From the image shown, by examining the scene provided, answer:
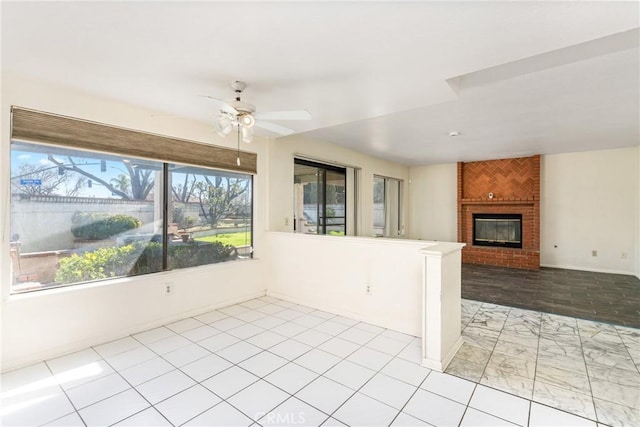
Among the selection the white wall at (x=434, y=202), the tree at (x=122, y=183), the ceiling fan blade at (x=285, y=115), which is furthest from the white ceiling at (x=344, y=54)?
the white wall at (x=434, y=202)

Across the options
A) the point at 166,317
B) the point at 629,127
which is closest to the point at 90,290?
the point at 166,317

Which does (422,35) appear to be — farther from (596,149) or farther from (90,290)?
(596,149)

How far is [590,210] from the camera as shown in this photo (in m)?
5.93

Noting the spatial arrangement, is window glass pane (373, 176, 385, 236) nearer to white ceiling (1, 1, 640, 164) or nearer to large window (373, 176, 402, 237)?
large window (373, 176, 402, 237)

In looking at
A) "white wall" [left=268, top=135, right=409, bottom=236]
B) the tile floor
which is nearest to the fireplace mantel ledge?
"white wall" [left=268, top=135, right=409, bottom=236]

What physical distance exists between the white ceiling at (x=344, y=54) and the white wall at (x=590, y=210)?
288 cm

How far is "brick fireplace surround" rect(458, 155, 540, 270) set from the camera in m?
6.29

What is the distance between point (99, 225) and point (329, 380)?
267 cm

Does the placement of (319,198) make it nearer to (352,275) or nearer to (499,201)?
(352,275)

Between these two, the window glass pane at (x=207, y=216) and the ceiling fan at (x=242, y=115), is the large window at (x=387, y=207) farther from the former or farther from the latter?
the ceiling fan at (x=242, y=115)

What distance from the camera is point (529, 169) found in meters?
6.43

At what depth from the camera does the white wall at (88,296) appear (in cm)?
238

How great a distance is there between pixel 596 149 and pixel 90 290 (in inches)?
330

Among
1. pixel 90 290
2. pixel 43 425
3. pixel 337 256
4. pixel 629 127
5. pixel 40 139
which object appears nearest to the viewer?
pixel 43 425
